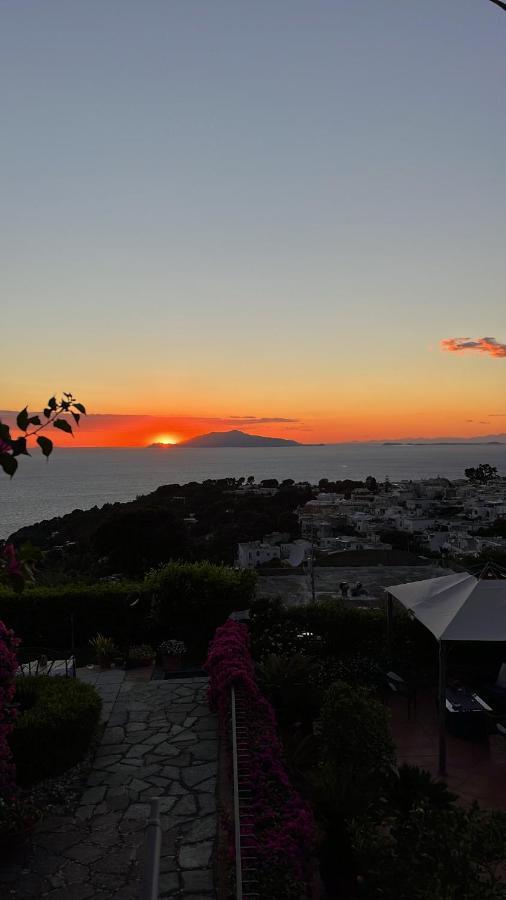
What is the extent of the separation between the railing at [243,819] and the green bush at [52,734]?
1669 mm

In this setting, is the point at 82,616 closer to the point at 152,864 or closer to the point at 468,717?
the point at 468,717

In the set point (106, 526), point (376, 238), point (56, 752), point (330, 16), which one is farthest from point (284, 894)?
point (106, 526)

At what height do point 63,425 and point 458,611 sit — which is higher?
point 63,425

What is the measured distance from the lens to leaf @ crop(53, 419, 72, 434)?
2027 mm

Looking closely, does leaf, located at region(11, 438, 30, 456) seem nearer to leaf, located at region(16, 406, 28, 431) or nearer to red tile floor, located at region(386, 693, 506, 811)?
leaf, located at region(16, 406, 28, 431)

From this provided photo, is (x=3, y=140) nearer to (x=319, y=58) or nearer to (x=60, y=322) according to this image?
(x=319, y=58)

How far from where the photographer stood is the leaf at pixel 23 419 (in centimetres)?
206

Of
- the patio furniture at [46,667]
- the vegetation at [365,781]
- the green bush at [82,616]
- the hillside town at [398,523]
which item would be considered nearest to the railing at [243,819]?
the vegetation at [365,781]

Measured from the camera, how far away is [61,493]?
141625 mm

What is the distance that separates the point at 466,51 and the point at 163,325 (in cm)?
1347

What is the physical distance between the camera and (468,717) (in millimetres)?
7531

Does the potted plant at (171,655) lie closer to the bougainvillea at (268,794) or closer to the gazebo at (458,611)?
the bougainvillea at (268,794)

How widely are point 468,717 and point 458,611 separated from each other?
1.62 meters

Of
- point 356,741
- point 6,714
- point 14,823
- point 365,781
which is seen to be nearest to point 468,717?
point 356,741
